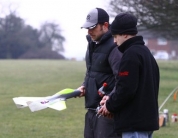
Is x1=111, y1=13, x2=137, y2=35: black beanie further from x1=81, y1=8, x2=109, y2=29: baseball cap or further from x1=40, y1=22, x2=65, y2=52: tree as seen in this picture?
x1=40, y1=22, x2=65, y2=52: tree

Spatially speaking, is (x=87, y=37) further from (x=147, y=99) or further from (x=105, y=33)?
(x=147, y=99)

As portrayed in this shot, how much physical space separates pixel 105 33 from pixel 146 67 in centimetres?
117

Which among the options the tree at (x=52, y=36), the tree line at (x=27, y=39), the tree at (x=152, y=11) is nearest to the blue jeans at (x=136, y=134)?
the tree at (x=152, y=11)

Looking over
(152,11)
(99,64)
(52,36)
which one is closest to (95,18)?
(99,64)

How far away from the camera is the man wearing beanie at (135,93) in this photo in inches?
199

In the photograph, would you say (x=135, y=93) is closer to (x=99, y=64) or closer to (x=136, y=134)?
(x=136, y=134)

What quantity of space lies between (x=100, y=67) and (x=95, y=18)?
0.53 m

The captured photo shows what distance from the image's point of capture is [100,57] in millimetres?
6195

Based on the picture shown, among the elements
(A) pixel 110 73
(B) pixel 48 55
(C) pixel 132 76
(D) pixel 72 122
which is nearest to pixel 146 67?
(C) pixel 132 76

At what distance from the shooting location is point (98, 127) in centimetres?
624

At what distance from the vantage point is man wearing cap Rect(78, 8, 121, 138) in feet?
20.1

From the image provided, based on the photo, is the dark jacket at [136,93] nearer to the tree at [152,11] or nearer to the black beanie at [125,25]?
the black beanie at [125,25]

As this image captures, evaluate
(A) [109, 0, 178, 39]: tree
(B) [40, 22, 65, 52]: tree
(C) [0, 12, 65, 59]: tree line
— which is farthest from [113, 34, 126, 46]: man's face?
(B) [40, 22, 65, 52]: tree

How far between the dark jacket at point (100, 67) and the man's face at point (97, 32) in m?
0.05
